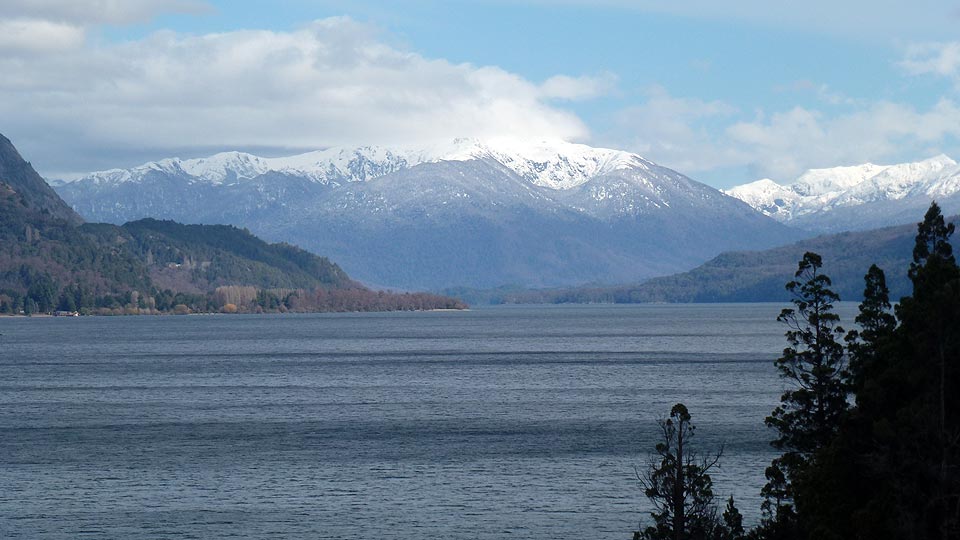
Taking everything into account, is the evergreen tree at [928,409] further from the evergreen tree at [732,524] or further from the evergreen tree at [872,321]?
the evergreen tree at [732,524]

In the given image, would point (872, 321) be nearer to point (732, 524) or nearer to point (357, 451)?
point (732, 524)

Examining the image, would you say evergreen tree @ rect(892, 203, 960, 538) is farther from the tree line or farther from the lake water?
the lake water

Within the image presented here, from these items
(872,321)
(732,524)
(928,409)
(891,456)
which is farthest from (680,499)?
(872,321)

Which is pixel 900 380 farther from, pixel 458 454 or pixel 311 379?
pixel 311 379

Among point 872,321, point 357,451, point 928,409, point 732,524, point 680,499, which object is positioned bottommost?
point 357,451

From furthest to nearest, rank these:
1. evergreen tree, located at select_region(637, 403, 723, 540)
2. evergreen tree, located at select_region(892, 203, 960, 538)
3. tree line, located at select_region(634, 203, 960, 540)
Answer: evergreen tree, located at select_region(637, 403, 723, 540)
tree line, located at select_region(634, 203, 960, 540)
evergreen tree, located at select_region(892, 203, 960, 538)

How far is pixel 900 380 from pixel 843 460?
3.50 m

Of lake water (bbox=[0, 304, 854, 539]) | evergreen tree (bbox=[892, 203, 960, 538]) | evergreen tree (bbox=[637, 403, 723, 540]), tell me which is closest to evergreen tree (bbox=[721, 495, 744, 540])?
evergreen tree (bbox=[637, 403, 723, 540])

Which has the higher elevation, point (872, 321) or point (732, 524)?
point (872, 321)

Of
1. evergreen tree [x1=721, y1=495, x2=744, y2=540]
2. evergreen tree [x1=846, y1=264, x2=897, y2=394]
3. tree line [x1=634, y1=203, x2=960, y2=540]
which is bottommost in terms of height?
evergreen tree [x1=721, y1=495, x2=744, y2=540]

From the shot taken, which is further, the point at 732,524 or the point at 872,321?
the point at 872,321

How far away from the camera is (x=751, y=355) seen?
196m

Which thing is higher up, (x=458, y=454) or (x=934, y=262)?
(x=934, y=262)

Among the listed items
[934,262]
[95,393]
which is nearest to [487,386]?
[95,393]
